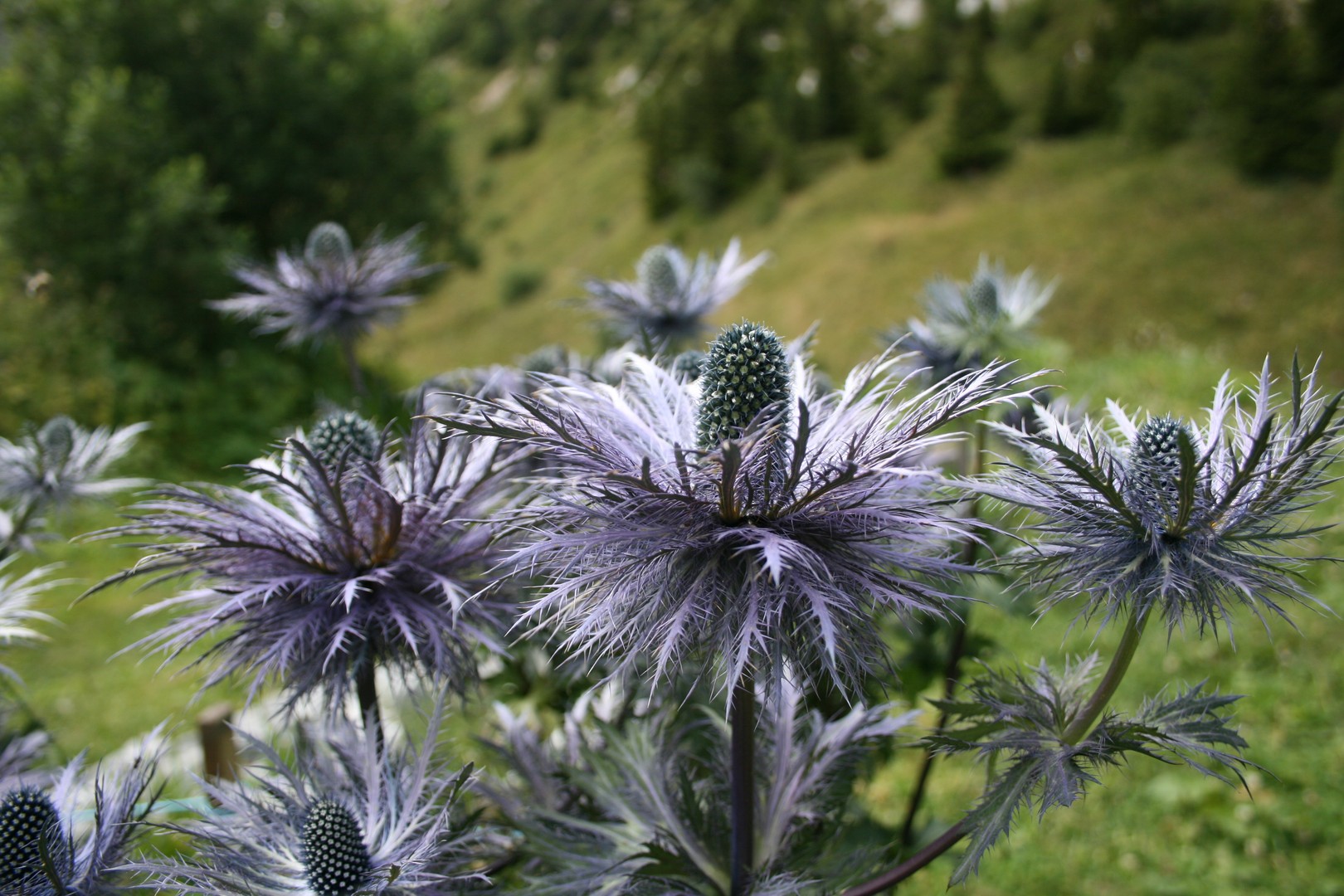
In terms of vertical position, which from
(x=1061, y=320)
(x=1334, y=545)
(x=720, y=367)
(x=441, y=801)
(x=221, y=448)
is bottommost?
(x=1061, y=320)

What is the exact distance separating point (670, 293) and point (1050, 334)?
31.9 ft

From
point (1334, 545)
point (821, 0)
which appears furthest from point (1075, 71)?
point (1334, 545)

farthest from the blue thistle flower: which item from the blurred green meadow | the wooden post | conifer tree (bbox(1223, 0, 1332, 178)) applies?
conifer tree (bbox(1223, 0, 1332, 178))

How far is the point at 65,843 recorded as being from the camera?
144 centimetres

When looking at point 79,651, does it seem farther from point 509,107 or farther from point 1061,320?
point 509,107

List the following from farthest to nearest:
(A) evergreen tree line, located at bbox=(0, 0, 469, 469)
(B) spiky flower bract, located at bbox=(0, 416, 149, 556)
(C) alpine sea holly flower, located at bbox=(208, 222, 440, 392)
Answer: (A) evergreen tree line, located at bbox=(0, 0, 469, 469)
(C) alpine sea holly flower, located at bbox=(208, 222, 440, 392)
(B) spiky flower bract, located at bbox=(0, 416, 149, 556)

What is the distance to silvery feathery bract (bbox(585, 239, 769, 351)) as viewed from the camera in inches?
109

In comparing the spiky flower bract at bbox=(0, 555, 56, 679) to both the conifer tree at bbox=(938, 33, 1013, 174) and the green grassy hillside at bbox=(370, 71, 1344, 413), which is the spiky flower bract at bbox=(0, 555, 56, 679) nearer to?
the green grassy hillside at bbox=(370, 71, 1344, 413)

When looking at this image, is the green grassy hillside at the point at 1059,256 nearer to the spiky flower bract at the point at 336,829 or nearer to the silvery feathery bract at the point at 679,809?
the silvery feathery bract at the point at 679,809

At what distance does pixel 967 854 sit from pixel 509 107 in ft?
131

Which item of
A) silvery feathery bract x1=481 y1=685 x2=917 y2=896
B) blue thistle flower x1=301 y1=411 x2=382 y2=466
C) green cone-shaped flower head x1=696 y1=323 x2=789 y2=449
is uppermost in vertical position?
green cone-shaped flower head x1=696 y1=323 x2=789 y2=449

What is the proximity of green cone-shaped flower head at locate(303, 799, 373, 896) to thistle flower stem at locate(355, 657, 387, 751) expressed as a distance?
0.18m

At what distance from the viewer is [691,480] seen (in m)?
1.21

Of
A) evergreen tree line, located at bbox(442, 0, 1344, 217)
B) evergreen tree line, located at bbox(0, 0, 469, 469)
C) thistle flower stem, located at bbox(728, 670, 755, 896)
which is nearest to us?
thistle flower stem, located at bbox(728, 670, 755, 896)
